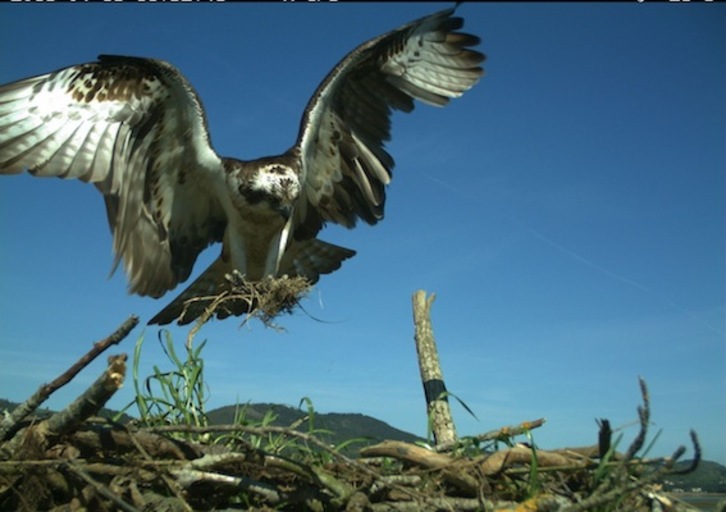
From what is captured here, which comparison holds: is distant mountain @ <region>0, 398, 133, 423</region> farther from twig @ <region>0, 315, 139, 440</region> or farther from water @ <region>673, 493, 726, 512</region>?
water @ <region>673, 493, 726, 512</region>

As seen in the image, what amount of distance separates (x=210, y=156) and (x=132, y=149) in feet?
2.15

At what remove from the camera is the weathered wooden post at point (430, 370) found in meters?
4.36

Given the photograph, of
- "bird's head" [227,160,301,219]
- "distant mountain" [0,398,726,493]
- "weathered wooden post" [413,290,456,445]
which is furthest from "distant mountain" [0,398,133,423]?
"bird's head" [227,160,301,219]

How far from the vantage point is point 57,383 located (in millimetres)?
2777

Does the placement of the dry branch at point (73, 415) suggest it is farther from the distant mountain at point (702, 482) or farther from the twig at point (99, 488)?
the distant mountain at point (702, 482)

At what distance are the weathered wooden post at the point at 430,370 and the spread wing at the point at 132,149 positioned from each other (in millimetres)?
2197

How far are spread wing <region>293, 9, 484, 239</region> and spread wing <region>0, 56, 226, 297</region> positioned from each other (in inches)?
42.1

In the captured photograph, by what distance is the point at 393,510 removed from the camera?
2.71 meters

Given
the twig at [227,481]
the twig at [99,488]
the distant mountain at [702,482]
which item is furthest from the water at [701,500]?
the twig at [99,488]

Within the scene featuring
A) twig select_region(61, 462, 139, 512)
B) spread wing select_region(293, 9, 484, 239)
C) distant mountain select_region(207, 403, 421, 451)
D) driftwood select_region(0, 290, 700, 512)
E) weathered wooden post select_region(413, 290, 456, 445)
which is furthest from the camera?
spread wing select_region(293, 9, 484, 239)

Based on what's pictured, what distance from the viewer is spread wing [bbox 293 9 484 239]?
6.67 meters

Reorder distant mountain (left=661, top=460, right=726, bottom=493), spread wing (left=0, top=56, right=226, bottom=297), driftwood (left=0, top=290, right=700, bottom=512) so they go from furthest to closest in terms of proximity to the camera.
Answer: spread wing (left=0, top=56, right=226, bottom=297)
distant mountain (left=661, top=460, right=726, bottom=493)
driftwood (left=0, top=290, right=700, bottom=512)

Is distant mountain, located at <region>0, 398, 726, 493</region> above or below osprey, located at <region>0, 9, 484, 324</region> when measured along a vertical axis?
below

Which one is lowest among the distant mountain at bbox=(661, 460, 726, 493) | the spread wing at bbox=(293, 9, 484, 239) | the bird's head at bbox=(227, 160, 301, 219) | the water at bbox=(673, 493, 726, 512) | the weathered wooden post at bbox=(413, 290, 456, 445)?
the water at bbox=(673, 493, 726, 512)
